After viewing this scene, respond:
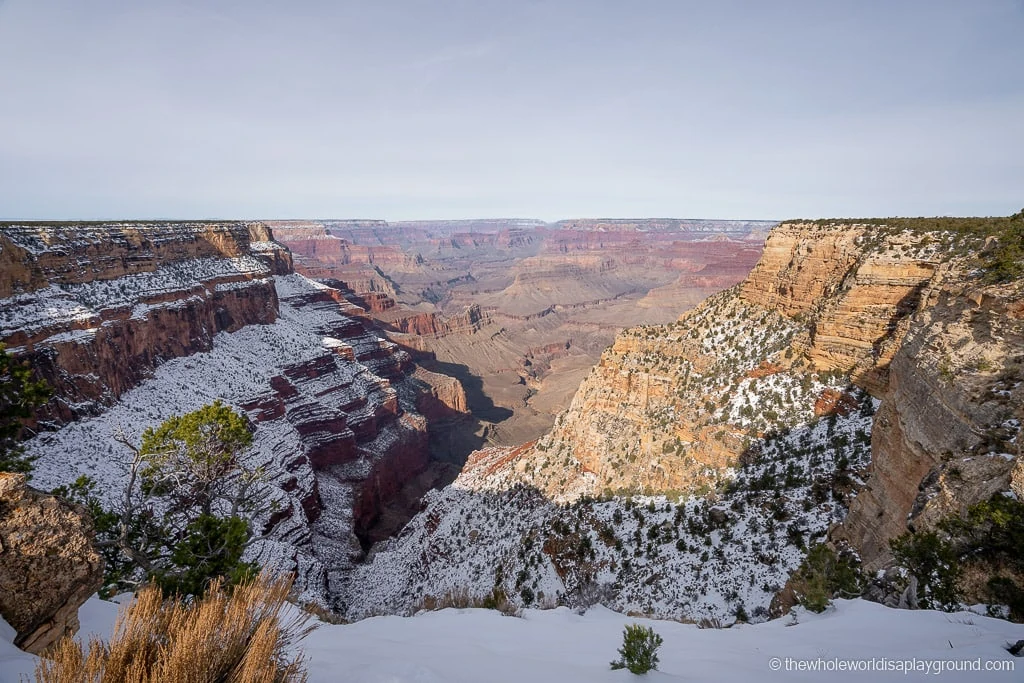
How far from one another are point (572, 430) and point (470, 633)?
21919mm

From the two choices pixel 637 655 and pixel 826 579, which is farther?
pixel 826 579

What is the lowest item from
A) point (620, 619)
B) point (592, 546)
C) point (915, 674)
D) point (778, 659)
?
point (592, 546)

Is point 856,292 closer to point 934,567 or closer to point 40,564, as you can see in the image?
point 934,567

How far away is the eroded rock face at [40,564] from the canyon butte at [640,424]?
9.04 m

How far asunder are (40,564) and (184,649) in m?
3.52

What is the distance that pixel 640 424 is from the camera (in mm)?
26062

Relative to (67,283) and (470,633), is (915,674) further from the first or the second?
(67,283)

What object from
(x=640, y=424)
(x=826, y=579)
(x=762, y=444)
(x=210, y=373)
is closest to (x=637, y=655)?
(x=826, y=579)

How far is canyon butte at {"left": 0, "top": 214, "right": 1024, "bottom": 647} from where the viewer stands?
12.5 meters

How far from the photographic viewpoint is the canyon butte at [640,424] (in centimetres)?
1247

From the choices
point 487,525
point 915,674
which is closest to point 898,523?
point 915,674

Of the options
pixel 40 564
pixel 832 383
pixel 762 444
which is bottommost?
pixel 762 444

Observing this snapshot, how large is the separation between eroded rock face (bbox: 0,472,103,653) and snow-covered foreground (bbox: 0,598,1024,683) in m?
0.33

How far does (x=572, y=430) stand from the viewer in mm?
29734
